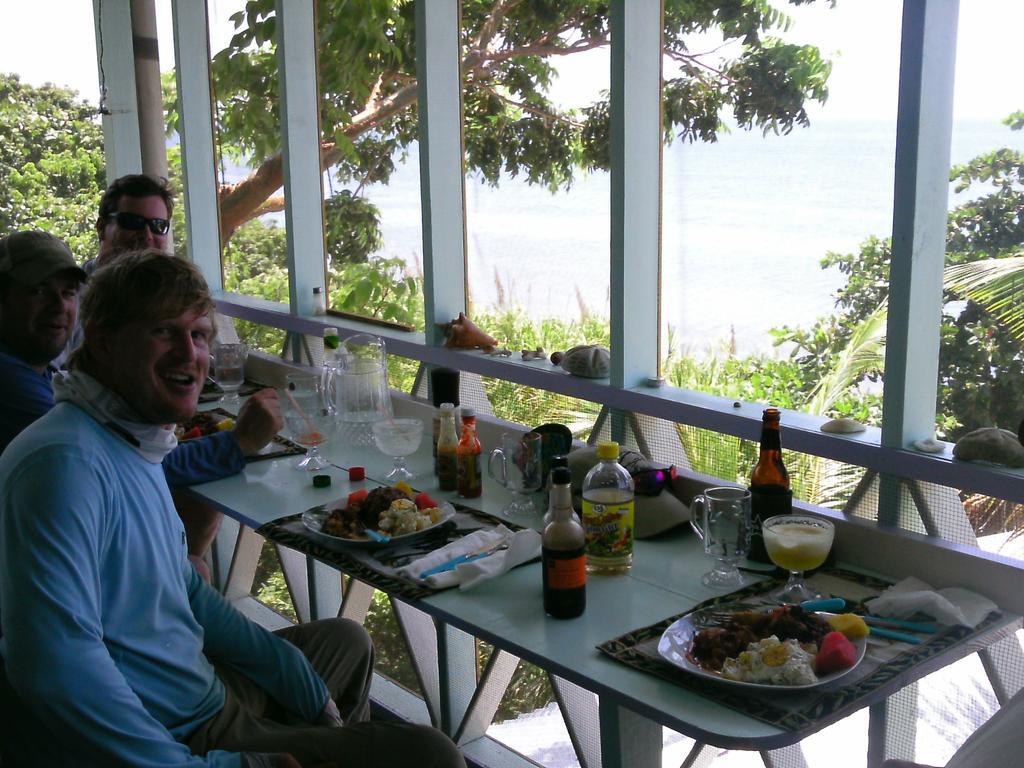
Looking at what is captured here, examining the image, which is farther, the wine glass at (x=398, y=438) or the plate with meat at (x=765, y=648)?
the wine glass at (x=398, y=438)

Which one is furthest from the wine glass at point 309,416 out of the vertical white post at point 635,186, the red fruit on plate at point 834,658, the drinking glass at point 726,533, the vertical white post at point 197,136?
the vertical white post at point 197,136

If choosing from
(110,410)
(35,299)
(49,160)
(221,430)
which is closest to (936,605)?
(110,410)

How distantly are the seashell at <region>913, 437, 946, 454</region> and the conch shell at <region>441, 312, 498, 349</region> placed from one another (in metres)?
1.43

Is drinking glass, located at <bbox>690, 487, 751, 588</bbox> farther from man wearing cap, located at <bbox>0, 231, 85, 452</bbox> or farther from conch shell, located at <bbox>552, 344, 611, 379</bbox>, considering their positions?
man wearing cap, located at <bbox>0, 231, 85, 452</bbox>

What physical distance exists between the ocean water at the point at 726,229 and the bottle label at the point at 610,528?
2.83ft

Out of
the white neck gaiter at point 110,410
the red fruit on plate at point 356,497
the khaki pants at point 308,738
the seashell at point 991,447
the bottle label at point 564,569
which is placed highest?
the white neck gaiter at point 110,410

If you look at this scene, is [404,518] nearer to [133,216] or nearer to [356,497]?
[356,497]

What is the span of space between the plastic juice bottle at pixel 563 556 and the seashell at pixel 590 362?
1143 mm

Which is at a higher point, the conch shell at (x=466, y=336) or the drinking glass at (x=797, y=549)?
the conch shell at (x=466, y=336)

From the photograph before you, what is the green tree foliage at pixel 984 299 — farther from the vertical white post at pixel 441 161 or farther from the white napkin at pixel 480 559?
the vertical white post at pixel 441 161

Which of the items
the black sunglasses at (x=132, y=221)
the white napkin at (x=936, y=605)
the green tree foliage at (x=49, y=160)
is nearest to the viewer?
the white napkin at (x=936, y=605)

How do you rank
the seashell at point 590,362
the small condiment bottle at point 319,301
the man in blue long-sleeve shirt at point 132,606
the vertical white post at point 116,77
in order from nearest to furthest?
the man in blue long-sleeve shirt at point 132,606 < the seashell at point 590,362 < the small condiment bottle at point 319,301 < the vertical white post at point 116,77

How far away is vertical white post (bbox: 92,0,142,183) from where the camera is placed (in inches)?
199

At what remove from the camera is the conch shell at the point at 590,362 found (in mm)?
2934
